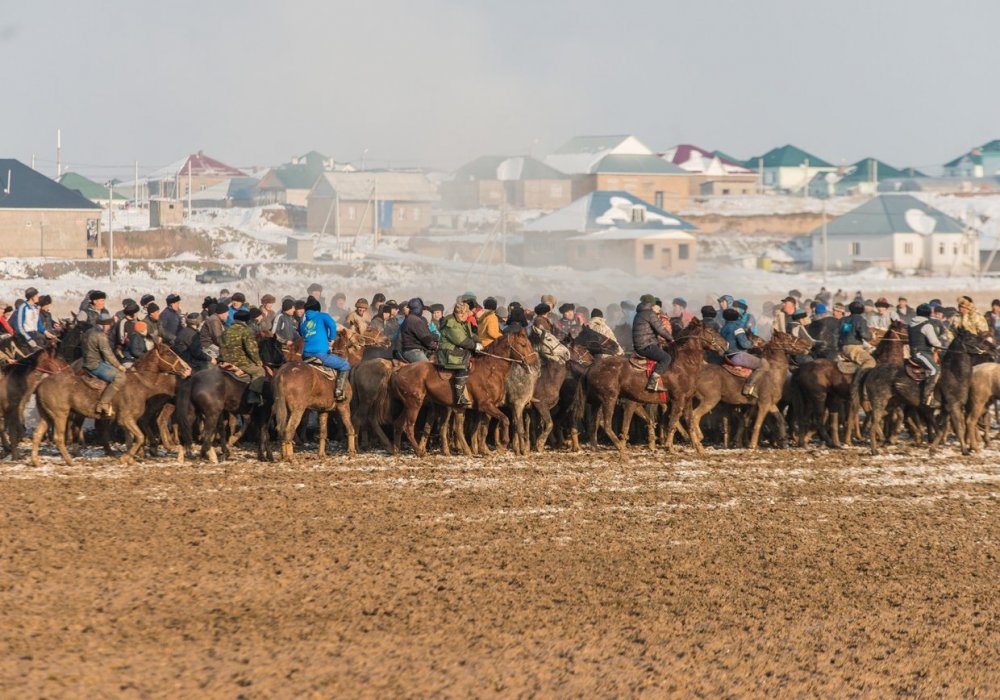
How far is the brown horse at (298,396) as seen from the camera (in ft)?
60.9

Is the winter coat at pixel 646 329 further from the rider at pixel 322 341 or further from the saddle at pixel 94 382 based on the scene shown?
the saddle at pixel 94 382

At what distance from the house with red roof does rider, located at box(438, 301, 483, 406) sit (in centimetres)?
11955

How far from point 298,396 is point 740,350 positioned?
23.8 feet

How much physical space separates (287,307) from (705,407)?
23.7 feet

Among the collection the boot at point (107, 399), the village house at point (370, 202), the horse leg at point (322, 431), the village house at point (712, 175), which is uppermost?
the village house at point (712, 175)

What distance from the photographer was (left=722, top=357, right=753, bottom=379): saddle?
2080 centimetres

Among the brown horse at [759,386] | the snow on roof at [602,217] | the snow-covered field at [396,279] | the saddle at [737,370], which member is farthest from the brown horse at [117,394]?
the snow on roof at [602,217]

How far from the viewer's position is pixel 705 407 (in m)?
20.7

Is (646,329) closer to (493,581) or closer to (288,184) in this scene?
(493,581)

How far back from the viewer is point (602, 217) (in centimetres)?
8638

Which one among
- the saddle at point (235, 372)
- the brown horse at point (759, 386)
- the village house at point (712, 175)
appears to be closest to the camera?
the saddle at point (235, 372)

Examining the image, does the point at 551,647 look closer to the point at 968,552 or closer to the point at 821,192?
the point at 968,552

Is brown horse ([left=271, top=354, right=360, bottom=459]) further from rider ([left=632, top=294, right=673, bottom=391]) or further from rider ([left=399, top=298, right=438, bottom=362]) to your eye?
rider ([left=632, top=294, right=673, bottom=391])

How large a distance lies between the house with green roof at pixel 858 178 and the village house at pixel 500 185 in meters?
37.2
